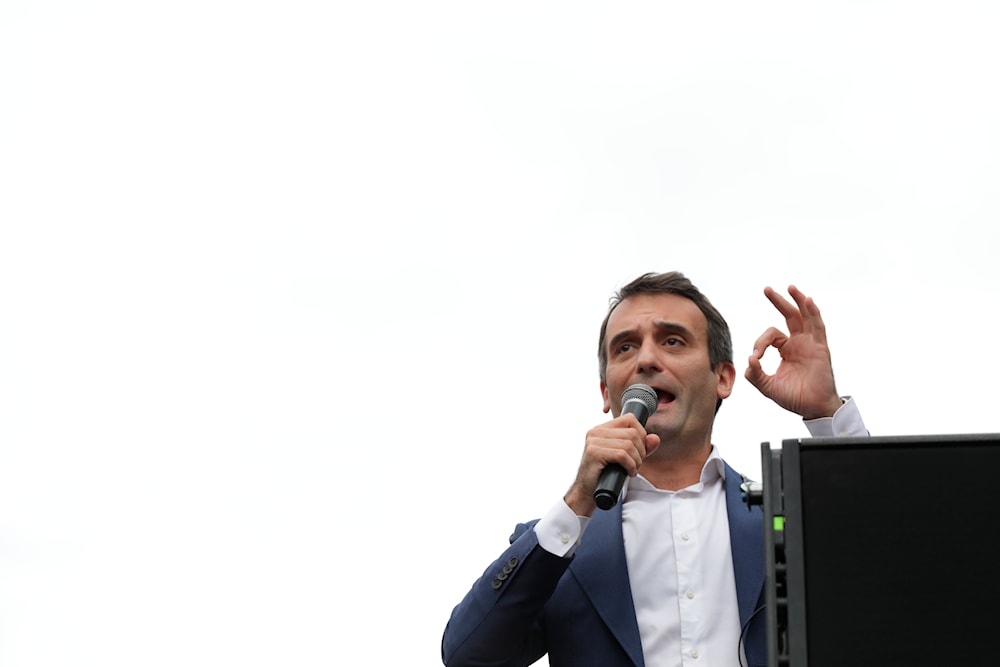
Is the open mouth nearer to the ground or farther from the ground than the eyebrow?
nearer to the ground

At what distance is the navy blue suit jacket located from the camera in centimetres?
289

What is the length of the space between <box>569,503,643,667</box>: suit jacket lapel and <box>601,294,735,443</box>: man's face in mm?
359

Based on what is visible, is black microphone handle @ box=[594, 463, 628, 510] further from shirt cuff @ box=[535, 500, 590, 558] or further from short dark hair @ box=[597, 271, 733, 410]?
short dark hair @ box=[597, 271, 733, 410]

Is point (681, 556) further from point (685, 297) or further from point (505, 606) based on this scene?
point (685, 297)

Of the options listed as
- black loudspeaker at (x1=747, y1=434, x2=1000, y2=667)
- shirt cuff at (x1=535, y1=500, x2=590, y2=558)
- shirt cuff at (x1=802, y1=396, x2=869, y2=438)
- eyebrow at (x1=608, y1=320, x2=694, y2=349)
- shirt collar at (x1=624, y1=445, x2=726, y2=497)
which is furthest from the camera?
eyebrow at (x1=608, y1=320, x2=694, y2=349)

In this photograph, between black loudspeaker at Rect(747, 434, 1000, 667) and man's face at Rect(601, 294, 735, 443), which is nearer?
black loudspeaker at Rect(747, 434, 1000, 667)

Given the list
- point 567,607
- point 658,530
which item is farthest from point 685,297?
point 567,607

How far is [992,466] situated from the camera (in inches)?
76.0

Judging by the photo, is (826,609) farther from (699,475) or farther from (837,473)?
(699,475)

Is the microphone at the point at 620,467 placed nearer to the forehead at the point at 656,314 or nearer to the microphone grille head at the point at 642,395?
the microphone grille head at the point at 642,395

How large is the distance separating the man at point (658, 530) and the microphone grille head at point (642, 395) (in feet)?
0.36

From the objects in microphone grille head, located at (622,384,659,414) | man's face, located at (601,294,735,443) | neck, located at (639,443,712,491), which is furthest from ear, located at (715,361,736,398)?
microphone grille head, located at (622,384,659,414)

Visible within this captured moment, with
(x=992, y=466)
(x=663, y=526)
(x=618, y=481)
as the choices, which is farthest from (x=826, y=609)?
(x=663, y=526)

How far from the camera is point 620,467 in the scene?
2.69m
